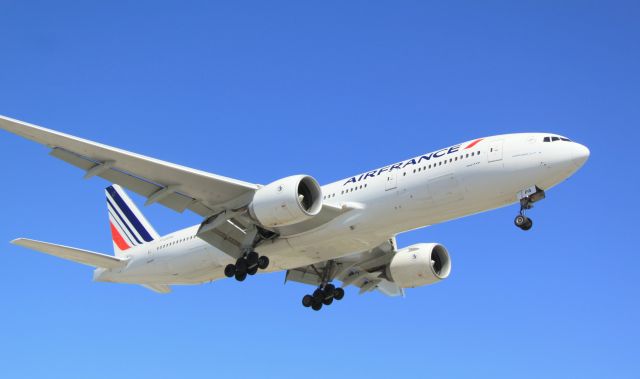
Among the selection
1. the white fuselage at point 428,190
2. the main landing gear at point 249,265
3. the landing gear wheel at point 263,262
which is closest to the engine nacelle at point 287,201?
the white fuselage at point 428,190

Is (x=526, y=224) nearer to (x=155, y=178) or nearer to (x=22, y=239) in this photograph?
(x=155, y=178)

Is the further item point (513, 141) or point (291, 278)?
point (291, 278)

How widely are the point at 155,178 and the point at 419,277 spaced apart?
1049 cm

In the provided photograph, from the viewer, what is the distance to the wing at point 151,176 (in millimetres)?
24281

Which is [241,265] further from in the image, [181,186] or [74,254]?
[74,254]

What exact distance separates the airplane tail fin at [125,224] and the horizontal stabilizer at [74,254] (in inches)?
54.6

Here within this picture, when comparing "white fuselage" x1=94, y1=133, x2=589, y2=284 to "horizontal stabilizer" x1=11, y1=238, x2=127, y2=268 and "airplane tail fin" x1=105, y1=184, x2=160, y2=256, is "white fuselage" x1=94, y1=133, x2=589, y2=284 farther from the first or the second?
"airplane tail fin" x1=105, y1=184, x2=160, y2=256

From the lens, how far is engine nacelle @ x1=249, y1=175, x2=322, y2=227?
24.6m

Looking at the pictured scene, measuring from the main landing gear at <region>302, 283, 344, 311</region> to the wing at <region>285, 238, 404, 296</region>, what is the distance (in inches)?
13.7

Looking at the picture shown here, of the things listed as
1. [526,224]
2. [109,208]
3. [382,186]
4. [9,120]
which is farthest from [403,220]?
[109,208]

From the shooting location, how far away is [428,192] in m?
24.4

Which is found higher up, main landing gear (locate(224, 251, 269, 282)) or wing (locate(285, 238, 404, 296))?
wing (locate(285, 238, 404, 296))

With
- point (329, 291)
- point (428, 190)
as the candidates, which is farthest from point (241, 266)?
point (428, 190)

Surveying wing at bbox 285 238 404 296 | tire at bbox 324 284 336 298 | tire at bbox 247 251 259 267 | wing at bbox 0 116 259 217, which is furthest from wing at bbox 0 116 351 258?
tire at bbox 324 284 336 298
